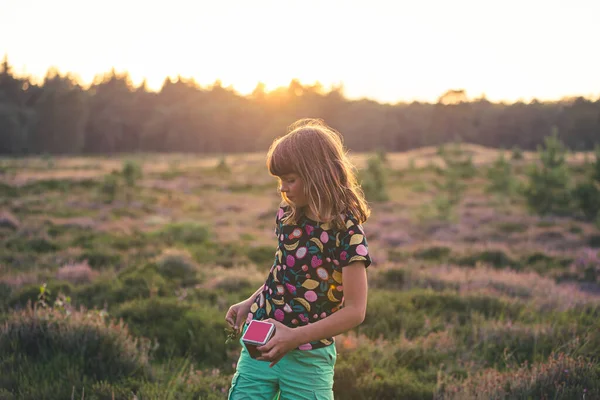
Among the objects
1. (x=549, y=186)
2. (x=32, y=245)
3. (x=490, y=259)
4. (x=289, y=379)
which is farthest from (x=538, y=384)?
(x=549, y=186)

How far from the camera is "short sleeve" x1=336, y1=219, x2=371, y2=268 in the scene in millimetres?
1831

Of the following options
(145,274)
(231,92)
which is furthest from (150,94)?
(145,274)

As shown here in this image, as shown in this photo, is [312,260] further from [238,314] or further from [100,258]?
[100,258]

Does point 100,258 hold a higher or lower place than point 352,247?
lower

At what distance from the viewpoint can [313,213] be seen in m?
1.97

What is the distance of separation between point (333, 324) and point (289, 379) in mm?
341

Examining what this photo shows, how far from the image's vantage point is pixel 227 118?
83312 mm

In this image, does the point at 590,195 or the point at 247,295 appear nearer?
the point at 247,295

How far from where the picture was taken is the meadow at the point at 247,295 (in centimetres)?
342

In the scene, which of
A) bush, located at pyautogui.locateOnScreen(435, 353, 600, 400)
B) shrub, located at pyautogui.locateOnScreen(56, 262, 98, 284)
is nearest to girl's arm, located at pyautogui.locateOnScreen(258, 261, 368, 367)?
bush, located at pyautogui.locateOnScreen(435, 353, 600, 400)

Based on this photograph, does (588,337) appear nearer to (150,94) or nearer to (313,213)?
(313,213)

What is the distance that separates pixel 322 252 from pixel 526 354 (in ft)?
10.9

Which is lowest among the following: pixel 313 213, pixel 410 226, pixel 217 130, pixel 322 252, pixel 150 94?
pixel 410 226

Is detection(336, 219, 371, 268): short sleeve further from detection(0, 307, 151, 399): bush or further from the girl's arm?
detection(0, 307, 151, 399): bush
